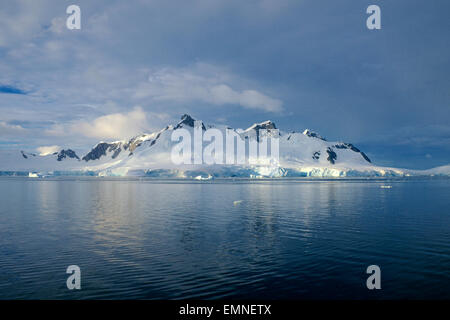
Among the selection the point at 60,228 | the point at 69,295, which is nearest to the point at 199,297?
the point at 69,295

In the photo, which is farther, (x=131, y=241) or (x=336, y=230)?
(x=336, y=230)

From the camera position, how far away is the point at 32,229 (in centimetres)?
2947

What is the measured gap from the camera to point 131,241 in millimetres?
24438

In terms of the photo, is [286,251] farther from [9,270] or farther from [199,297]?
[9,270]
